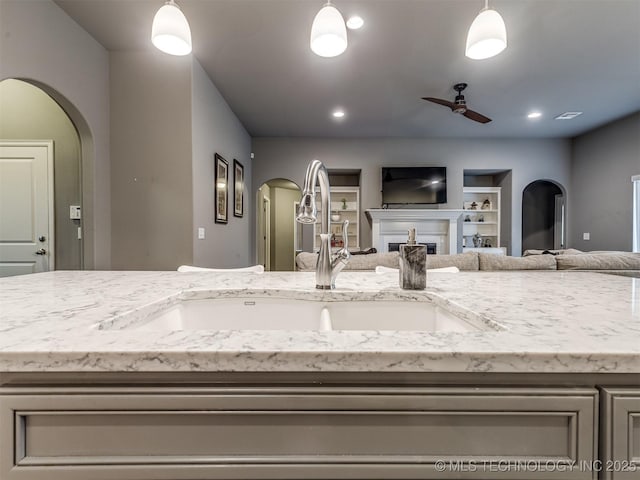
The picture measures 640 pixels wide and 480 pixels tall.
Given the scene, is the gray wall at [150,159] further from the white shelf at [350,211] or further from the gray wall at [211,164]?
the white shelf at [350,211]

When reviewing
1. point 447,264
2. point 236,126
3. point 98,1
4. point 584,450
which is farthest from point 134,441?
point 236,126

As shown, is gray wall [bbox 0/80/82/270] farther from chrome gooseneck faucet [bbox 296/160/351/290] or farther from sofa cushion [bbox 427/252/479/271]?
sofa cushion [bbox 427/252/479/271]

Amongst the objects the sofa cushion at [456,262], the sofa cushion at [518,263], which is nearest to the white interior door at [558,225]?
the sofa cushion at [518,263]

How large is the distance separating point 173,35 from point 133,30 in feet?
5.49

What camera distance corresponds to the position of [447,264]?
2848 millimetres

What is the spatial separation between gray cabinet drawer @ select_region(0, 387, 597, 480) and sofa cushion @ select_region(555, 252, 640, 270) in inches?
120

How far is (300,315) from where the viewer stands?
3.22 ft

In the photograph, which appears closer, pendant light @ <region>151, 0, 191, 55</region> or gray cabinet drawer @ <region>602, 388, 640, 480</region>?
gray cabinet drawer @ <region>602, 388, 640, 480</region>

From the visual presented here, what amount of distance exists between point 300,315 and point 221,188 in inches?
129

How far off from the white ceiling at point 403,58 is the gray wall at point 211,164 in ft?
0.69

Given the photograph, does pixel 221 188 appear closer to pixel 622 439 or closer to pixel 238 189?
pixel 238 189

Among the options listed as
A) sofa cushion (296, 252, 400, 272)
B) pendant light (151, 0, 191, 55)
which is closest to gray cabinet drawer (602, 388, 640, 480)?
pendant light (151, 0, 191, 55)

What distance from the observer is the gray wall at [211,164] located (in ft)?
Answer: 10.6

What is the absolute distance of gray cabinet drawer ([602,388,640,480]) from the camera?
45cm
